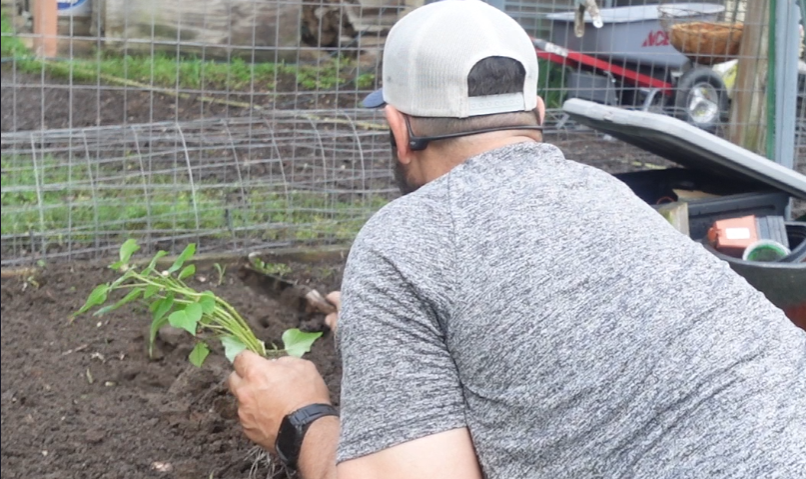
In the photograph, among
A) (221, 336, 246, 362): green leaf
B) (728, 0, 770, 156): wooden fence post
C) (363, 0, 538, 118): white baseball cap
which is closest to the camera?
(363, 0, 538, 118): white baseball cap

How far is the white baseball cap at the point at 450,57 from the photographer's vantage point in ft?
5.97

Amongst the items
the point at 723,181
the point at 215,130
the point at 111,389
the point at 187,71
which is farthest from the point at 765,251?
the point at 187,71

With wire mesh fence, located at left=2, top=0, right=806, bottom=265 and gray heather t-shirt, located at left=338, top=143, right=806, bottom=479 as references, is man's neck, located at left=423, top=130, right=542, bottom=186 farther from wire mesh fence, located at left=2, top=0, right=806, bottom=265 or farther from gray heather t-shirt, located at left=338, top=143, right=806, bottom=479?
wire mesh fence, located at left=2, top=0, right=806, bottom=265

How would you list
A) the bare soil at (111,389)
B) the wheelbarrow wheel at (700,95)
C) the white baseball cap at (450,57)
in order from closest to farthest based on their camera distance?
1. the white baseball cap at (450,57)
2. the bare soil at (111,389)
3. the wheelbarrow wheel at (700,95)

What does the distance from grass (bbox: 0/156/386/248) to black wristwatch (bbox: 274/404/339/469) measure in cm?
221

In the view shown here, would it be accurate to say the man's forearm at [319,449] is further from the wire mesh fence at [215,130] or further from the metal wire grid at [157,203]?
the metal wire grid at [157,203]

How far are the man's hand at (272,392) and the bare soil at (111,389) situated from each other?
0.40 m

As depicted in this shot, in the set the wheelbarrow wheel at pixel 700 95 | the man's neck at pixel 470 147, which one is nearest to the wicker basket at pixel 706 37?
the wheelbarrow wheel at pixel 700 95

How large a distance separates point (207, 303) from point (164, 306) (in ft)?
0.43

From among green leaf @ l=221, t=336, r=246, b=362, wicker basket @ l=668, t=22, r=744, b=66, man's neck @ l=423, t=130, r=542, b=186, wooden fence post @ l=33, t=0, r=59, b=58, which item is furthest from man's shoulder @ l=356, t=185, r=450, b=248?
wicker basket @ l=668, t=22, r=744, b=66

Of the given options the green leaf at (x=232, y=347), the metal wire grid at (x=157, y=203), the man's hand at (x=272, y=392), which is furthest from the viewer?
the metal wire grid at (x=157, y=203)

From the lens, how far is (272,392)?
222cm

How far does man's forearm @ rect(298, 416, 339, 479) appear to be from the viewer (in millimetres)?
2020

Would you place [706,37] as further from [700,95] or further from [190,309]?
[190,309]
